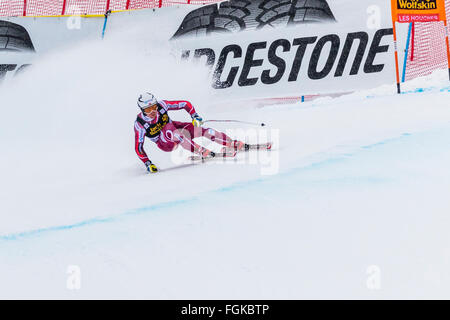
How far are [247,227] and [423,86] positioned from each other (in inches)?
166

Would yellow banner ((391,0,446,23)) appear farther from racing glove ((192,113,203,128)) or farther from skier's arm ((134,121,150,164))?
skier's arm ((134,121,150,164))

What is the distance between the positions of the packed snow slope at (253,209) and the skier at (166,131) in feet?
0.77

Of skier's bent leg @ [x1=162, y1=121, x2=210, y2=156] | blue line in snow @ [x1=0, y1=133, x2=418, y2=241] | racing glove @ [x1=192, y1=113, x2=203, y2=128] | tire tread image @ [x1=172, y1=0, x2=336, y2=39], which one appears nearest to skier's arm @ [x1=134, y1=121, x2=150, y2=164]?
skier's bent leg @ [x1=162, y1=121, x2=210, y2=156]

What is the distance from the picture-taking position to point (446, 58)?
623 centimetres

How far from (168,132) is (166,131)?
0.02 m

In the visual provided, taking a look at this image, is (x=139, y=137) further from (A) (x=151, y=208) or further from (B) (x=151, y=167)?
(A) (x=151, y=208)

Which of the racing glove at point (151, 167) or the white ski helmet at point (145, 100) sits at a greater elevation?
the white ski helmet at point (145, 100)

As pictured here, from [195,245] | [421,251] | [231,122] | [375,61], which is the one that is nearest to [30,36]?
[231,122]

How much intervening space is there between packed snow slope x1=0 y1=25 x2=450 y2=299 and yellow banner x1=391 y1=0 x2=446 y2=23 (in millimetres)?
751

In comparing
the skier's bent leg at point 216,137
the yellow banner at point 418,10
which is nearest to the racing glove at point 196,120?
Result: the skier's bent leg at point 216,137

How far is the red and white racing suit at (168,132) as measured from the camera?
4539 mm

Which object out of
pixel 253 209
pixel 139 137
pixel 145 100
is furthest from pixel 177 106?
pixel 253 209

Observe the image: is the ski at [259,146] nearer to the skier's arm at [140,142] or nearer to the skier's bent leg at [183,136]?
the skier's bent leg at [183,136]

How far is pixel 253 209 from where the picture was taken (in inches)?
125
